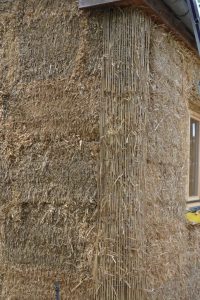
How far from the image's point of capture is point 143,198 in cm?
366

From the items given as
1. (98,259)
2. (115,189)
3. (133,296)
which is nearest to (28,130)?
(115,189)

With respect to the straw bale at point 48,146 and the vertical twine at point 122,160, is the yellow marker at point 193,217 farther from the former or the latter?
→ the straw bale at point 48,146

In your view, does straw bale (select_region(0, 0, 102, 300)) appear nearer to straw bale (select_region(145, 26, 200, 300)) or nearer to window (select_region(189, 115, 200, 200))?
straw bale (select_region(145, 26, 200, 300))

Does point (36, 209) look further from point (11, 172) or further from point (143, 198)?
point (143, 198)

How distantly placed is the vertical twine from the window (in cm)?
185

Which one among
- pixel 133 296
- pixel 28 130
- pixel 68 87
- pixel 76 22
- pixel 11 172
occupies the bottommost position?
pixel 133 296

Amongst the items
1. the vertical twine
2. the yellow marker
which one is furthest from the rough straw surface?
the yellow marker

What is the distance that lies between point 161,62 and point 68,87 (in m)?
0.89

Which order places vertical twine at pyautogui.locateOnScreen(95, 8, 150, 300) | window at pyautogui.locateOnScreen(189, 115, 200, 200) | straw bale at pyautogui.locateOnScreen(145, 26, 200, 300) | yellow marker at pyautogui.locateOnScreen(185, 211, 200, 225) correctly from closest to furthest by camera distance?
vertical twine at pyautogui.locateOnScreen(95, 8, 150, 300) < straw bale at pyautogui.locateOnScreen(145, 26, 200, 300) < yellow marker at pyautogui.locateOnScreen(185, 211, 200, 225) < window at pyautogui.locateOnScreen(189, 115, 200, 200)

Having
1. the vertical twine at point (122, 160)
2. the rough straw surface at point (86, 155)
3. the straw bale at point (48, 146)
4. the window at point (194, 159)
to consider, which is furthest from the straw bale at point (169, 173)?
the window at point (194, 159)

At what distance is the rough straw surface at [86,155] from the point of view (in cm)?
360

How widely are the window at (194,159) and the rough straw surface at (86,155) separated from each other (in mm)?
1154

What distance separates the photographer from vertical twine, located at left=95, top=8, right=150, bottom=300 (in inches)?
141

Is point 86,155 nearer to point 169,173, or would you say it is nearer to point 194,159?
point 169,173
